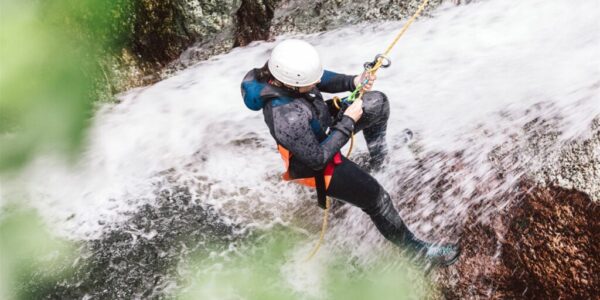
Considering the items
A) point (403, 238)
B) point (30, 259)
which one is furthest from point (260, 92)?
point (30, 259)

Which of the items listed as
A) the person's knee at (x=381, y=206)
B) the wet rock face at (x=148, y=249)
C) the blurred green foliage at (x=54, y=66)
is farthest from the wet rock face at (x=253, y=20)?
the person's knee at (x=381, y=206)

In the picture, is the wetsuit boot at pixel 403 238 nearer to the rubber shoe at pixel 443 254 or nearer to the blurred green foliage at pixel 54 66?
the rubber shoe at pixel 443 254

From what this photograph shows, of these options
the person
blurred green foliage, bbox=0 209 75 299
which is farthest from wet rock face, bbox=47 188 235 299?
the person

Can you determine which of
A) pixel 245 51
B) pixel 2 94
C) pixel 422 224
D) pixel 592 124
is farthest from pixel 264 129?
pixel 2 94

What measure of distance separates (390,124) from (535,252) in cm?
169

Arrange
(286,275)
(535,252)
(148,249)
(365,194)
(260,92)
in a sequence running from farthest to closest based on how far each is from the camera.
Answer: (148,249) → (286,275) → (535,252) → (365,194) → (260,92)

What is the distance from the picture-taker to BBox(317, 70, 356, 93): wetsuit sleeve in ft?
11.8

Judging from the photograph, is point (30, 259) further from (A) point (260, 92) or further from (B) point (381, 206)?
(B) point (381, 206)

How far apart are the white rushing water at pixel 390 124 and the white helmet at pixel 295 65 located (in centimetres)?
165

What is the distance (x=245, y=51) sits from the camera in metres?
5.85

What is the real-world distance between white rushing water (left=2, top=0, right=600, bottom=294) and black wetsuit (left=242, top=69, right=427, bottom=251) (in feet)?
2.31

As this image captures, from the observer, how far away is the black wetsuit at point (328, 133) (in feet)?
9.66

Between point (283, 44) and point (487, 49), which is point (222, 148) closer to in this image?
point (283, 44)

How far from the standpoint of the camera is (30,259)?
454cm
